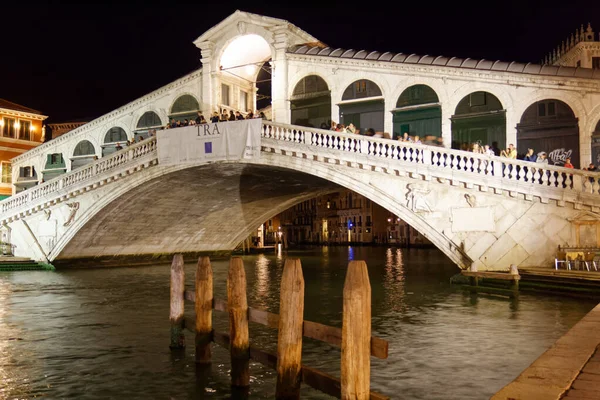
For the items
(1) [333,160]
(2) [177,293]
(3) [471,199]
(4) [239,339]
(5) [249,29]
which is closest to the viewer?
(4) [239,339]

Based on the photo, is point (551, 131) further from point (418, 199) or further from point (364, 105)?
point (364, 105)

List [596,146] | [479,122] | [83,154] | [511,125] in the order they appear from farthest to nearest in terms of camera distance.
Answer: [83,154]
[479,122]
[511,125]
[596,146]

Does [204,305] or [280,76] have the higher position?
[280,76]

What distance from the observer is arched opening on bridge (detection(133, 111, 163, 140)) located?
918 inches

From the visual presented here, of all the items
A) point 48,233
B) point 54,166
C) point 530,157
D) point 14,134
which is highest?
point 14,134

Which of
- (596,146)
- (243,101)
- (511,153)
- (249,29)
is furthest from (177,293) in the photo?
(243,101)

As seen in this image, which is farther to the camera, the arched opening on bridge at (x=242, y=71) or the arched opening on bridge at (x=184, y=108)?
the arched opening on bridge at (x=184, y=108)

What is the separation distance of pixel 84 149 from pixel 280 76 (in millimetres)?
9996

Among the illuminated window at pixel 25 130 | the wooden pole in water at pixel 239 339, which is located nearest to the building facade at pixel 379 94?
the illuminated window at pixel 25 130

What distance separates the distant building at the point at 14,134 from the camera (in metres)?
31.3

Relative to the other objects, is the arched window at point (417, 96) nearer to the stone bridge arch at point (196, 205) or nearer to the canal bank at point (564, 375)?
the stone bridge arch at point (196, 205)

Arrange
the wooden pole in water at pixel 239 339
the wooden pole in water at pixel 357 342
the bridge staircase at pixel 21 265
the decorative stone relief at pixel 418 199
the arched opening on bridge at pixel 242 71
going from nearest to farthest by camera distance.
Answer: the wooden pole in water at pixel 357 342, the wooden pole in water at pixel 239 339, the decorative stone relief at pixel 418 199, the arched opening on bridge at pixel 242 71, the bridge staircase at pixel 21 265

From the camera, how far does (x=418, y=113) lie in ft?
59.7

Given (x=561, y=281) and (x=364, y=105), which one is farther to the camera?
(x=364, y=105)
